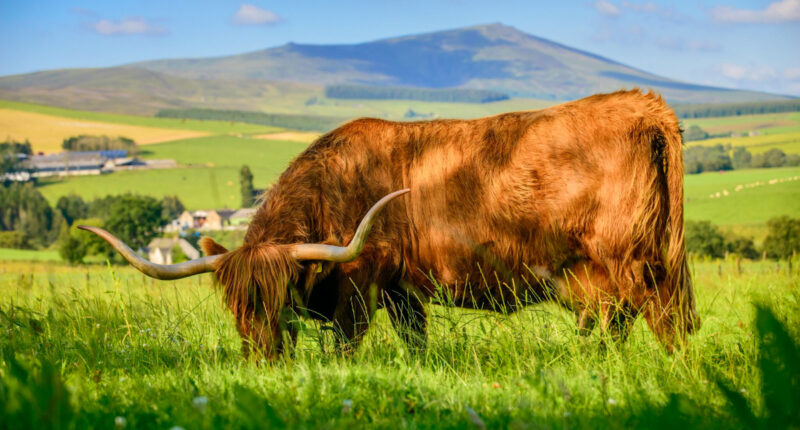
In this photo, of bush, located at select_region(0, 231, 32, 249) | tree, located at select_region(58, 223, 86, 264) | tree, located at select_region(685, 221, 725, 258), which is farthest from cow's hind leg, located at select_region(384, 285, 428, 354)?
bush, located at select_region(0, 231, 32, 249)

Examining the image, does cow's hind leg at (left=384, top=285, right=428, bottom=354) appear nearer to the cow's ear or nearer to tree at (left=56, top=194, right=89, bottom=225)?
the cow's ear

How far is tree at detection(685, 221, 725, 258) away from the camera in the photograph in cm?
5481

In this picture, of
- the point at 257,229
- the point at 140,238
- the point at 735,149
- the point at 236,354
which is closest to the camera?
the point at 236,354

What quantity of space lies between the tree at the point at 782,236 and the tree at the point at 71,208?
80.4m

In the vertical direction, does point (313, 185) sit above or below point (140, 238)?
above

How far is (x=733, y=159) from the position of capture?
96.4 meters

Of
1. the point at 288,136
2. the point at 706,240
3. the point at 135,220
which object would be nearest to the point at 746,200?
the point at 706,240

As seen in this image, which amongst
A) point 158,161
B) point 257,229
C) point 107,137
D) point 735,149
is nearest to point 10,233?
point 158,161

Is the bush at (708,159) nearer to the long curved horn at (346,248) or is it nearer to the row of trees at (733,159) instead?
the row of trees at (733,159)

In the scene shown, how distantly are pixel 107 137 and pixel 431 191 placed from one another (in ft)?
512

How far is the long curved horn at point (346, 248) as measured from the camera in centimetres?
468

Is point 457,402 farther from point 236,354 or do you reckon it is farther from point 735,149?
point 735,149

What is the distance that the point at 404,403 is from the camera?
3.30 metres

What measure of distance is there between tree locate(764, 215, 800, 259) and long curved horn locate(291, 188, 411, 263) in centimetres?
5015
